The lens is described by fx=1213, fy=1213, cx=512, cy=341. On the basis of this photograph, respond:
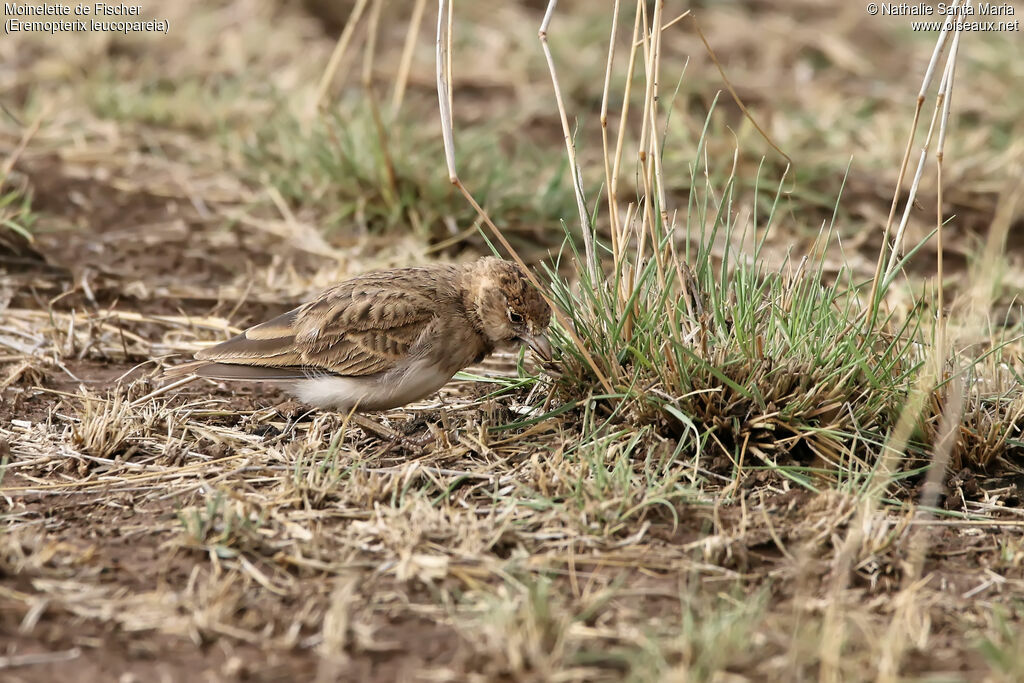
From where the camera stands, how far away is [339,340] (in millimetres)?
5168

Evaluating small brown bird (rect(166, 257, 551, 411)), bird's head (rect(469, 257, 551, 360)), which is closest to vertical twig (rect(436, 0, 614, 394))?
bird's head (rect(469, 257, 551, 360))

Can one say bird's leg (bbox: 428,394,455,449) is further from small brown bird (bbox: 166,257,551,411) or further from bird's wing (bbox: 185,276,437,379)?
bird's wing (bbox: 185,276,437,379)

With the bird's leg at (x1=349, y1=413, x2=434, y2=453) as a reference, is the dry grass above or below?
above

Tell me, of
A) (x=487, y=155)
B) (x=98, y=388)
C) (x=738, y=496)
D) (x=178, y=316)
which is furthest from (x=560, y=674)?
(x=487, y=155)

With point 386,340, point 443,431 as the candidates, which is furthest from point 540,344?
point 386,340

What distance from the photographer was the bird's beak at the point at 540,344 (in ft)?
16.5

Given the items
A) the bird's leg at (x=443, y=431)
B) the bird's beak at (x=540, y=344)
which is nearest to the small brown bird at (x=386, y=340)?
the bird's beak at (x=540, y=344)

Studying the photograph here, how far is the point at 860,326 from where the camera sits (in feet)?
15.5

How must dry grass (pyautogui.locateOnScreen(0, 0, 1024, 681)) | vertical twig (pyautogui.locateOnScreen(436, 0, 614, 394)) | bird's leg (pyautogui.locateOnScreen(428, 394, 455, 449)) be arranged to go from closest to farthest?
dry grass (pyautogui.locateOnScreen(0, 0, 1024, 681)) < vertical twig (pyautogui.locateOnScreen(436, 0, 614, 394)) < bird's leg (pyautogui.locateOnScreen(428, 394, 455, 449))

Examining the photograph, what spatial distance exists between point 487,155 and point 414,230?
858mm

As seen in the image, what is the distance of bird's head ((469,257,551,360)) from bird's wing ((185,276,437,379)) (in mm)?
232

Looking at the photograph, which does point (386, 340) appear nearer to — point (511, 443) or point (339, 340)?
point (339, 340)

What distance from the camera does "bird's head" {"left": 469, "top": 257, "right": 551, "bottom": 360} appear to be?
501 cm

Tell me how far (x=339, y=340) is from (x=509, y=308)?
2.46ft
